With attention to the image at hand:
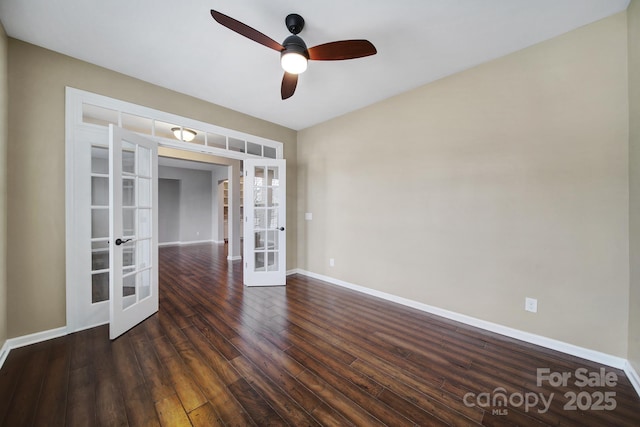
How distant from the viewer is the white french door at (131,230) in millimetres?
2232

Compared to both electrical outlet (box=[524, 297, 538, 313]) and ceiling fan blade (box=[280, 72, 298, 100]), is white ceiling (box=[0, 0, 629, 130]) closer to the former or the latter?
ceiling fan blade (box=[280, 72, 298, 100])

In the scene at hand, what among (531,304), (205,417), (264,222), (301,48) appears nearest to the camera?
(205,417)

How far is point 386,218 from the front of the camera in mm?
3213

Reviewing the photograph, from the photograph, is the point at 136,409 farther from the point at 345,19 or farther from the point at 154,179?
the point at 345,19

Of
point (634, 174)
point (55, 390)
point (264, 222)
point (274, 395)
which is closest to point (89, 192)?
point (55, 390)

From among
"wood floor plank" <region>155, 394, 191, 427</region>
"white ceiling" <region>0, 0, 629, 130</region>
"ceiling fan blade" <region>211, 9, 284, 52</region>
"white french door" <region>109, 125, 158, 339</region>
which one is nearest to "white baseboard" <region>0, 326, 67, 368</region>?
"white french door" <region>109, 125, 158, 339</region>

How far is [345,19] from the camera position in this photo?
6.17 feet

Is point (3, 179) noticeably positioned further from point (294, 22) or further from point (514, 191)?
point (514, 191)

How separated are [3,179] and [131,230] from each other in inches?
38.1

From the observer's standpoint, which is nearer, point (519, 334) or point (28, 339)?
point (28, 339)

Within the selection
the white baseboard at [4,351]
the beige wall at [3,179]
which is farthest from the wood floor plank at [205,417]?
the beige wall at [3,179]

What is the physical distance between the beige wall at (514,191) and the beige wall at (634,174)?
58 millimetres

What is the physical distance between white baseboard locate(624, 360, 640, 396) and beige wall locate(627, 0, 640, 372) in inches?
1.5

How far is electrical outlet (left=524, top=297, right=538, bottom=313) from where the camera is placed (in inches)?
84.4
